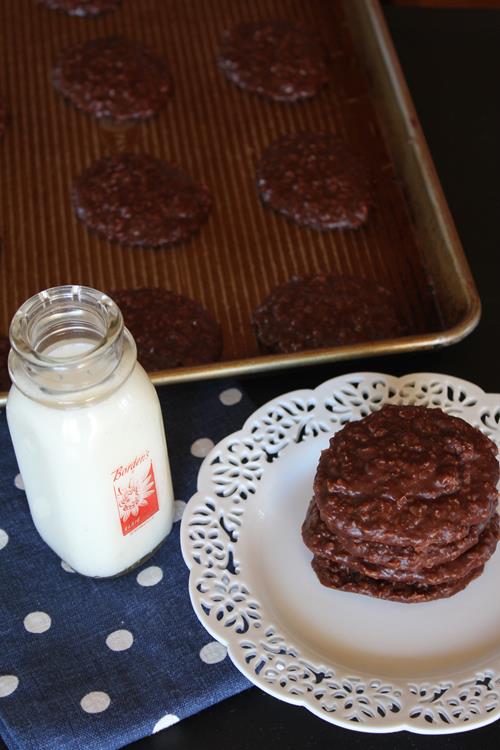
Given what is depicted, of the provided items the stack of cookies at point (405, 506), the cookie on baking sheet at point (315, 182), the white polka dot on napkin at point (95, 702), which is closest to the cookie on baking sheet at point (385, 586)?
the stack of cookies at point (405, 506)

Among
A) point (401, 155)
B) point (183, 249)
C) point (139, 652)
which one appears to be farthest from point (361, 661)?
point (401, 155)

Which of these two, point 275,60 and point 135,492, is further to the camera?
point 275,60

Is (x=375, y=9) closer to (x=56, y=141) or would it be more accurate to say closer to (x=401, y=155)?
(x=401, y=155)

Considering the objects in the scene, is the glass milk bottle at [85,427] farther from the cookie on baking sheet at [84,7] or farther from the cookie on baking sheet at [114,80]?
the cookie on baking sheet at [84,7]

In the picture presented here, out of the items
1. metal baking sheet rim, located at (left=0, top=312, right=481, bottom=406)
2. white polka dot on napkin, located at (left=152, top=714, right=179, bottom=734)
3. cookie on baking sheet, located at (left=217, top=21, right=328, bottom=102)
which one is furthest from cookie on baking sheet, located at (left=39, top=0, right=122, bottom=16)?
white polka dot on napkin, located at (left=152, top=714, right=179, bottom=734)

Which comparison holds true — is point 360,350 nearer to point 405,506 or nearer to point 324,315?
point 324,315

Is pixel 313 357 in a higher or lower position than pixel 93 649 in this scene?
higher

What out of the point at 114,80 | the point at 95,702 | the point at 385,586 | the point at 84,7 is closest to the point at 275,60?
the point at 114,80
